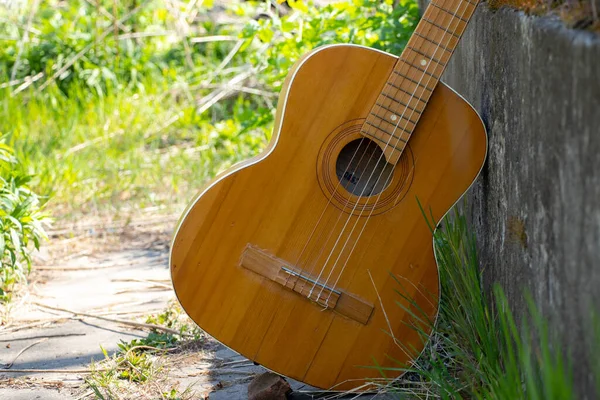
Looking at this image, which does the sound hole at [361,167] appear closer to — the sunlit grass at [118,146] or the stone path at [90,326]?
the stone path at [90,326]

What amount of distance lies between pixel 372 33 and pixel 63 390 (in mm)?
2429

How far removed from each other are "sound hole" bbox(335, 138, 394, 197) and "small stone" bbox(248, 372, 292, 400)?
0.64 m

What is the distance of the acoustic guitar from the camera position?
2240 millimetres

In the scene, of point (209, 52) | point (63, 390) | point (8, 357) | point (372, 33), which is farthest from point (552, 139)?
point (209, 52)

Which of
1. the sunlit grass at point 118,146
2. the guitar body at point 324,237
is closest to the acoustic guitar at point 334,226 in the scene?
the guitar body at point 324,237

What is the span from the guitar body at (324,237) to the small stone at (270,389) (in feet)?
0.25

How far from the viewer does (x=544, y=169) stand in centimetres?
165

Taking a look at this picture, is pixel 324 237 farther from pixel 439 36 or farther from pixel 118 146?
pixel 118 146

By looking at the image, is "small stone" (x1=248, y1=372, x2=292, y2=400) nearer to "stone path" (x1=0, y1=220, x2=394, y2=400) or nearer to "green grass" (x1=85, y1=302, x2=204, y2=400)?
"stone path" (x1=0, y1=220, x2=394, y2=400)

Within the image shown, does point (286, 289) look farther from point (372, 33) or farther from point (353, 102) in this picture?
point (372, 33)

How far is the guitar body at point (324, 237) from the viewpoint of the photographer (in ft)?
7.35

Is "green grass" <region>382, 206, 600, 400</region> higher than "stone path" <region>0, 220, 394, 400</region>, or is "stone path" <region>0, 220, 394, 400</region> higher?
"green grass" <region>382, 206, 600, 400</region>

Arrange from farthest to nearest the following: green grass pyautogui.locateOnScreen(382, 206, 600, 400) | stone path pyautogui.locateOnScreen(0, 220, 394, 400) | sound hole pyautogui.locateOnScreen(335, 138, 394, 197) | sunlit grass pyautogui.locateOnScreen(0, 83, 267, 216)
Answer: sunlit grass pyautogui.locateOnScreen(0, 83, 267, 216) < stone path pyautogui.locateOnScreen(0, 220, 394, 400) < sound hole pyautogui.locateOnScreen(335, 138, 394, 197) < green grass pyautogui.locateOnScreen(382, 206, 600, 400)

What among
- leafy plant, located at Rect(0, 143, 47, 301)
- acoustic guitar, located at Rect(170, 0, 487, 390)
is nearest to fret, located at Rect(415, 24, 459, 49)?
acoustic guitar, located at Rect(170, 0, 487, 390)
